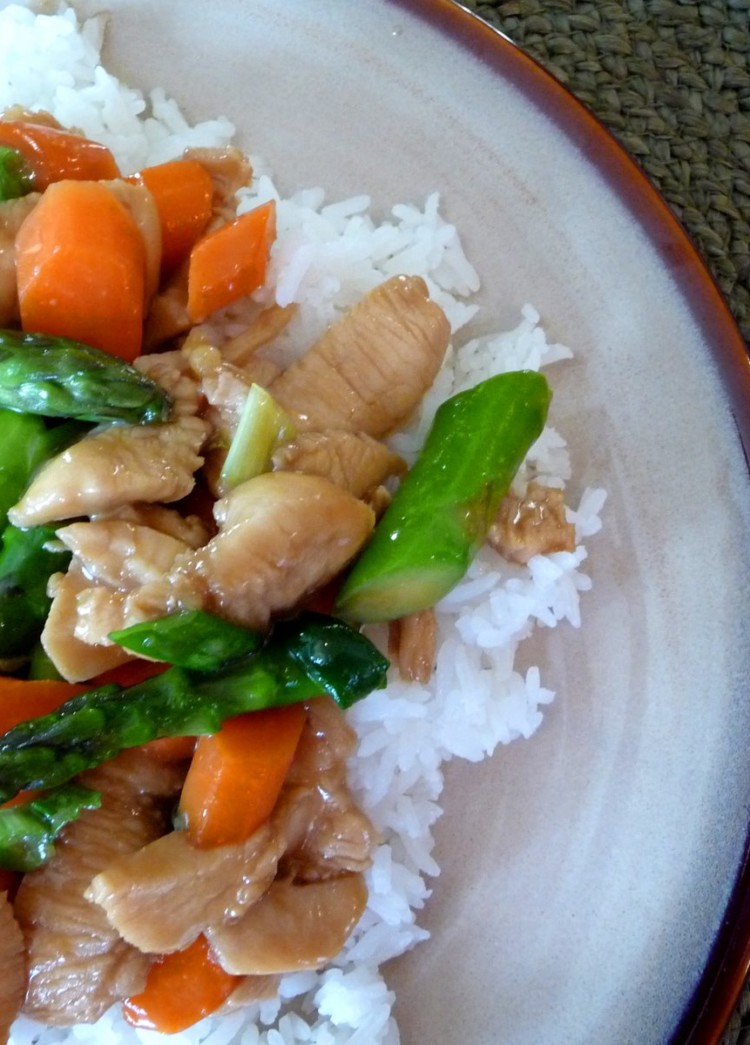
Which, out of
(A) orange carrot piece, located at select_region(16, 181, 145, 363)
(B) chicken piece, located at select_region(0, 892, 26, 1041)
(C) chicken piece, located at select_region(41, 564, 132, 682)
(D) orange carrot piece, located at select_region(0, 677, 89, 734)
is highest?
(A) orange carrot piece, located at select_region(16, 181, 145, 363)

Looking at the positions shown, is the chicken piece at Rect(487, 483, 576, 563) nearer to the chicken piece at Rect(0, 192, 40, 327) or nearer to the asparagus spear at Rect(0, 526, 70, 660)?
the asparagus spear at Rect(0, 526, 70, 660)

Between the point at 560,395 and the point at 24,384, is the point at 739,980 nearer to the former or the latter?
the point at 560,395

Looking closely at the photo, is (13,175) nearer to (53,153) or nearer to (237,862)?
(53,153)

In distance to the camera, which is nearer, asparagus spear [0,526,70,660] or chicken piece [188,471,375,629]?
chicken piece [188,471,375,629]

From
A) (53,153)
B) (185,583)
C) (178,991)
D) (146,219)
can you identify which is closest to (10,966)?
(178,991)

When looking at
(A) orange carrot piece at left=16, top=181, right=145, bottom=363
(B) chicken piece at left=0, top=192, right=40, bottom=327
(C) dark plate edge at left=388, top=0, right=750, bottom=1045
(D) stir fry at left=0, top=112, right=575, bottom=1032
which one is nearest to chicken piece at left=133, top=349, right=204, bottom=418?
(D) stir fry at left=0, top=112, right=575, bottom=1032

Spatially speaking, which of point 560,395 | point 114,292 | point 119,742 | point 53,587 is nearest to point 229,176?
point 114,292
